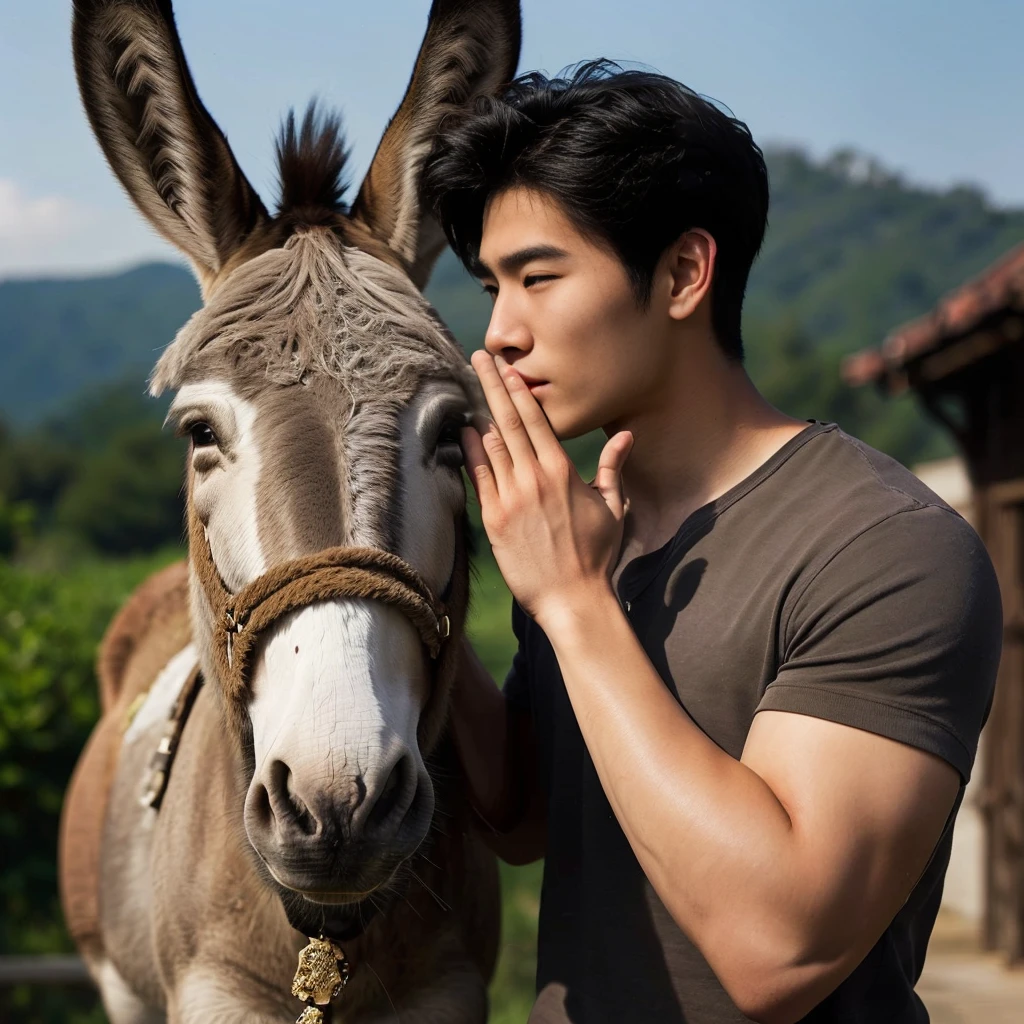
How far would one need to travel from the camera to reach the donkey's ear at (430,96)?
2451 millimetres

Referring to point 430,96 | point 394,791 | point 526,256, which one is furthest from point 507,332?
point 430,96

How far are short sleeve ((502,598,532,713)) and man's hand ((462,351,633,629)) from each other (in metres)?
0.51

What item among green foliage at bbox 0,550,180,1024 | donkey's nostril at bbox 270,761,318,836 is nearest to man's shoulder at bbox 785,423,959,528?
donkey's nostril at bbox 270,761,318,836

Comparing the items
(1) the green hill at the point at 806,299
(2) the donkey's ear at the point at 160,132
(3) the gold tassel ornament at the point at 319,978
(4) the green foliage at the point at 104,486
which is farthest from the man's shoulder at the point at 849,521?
(4) the green foliage at the point at 104,486

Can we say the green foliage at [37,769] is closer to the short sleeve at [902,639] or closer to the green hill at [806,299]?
the short sleeve at [902,639]

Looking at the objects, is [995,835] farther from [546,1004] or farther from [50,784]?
[546,1004]

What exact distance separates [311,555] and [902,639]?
Answer: 88cm

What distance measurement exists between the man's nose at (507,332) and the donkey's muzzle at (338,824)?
0.68 metres

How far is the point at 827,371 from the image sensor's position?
61.5m

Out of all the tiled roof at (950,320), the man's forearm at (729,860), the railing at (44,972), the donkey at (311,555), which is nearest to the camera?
the man's forearm at (729,860)

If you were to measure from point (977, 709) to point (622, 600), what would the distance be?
586 millimetres

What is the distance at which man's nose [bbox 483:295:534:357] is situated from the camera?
187 centimetres

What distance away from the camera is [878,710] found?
4.93ft

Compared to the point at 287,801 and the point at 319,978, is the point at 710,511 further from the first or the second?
the point at 319,978
